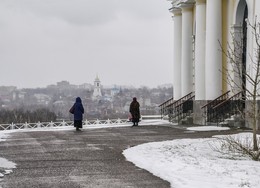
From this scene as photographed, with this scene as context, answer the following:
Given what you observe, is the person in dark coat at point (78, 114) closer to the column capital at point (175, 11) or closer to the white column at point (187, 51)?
the white column at point (187, 51)

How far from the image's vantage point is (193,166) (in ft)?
31.3

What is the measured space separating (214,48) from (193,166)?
1596cm

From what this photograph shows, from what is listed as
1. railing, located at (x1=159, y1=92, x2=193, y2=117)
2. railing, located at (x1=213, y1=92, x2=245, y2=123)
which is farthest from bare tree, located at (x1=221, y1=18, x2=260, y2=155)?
railing, located at (x1=159, y1=92, x2=193, y2=117)

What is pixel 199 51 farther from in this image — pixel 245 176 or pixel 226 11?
pixel 245 176

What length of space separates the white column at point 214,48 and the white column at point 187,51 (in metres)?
5.50

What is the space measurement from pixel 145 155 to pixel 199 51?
1645cm

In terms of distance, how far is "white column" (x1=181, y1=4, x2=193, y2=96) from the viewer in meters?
30.5

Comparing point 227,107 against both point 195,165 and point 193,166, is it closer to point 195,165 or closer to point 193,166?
point 195,165

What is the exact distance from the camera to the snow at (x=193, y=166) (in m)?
8.09

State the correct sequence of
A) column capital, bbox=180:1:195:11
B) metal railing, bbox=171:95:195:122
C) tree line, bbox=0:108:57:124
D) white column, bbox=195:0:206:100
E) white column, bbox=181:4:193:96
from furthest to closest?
tree line, bbox=0:108:57:124 → white column, bbox=181:4:193:96 → column capital, bbox=180:1:195:11 → metal railing, bbox=171:95:195:122 → white column, bbox=195:0:206:100

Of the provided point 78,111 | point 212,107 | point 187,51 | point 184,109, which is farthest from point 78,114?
point 187,51

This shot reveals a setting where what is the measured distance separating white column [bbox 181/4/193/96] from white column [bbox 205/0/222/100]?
5498 mm

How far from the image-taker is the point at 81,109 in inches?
884

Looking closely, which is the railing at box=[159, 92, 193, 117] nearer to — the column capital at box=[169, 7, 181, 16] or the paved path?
the column capital at box=[169, 7, 181, 16]
